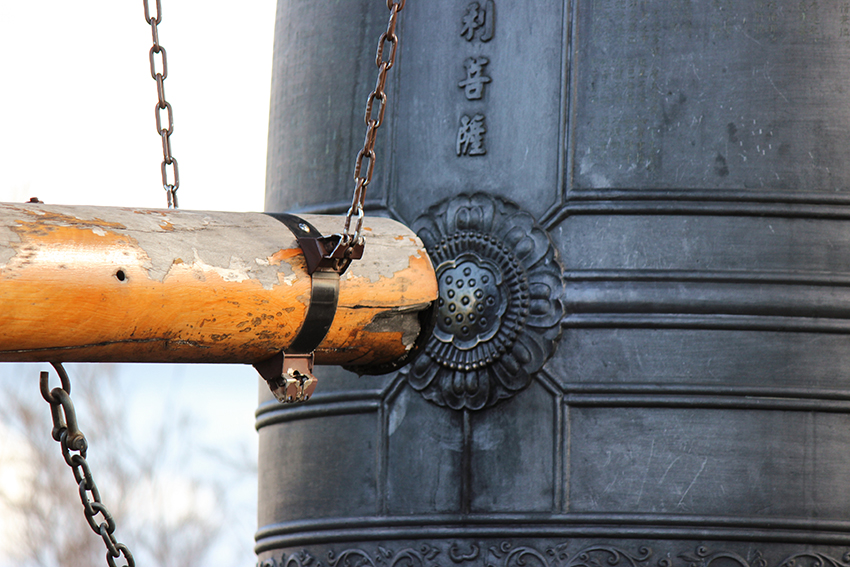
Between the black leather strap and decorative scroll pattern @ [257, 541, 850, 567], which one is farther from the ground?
the black leather strap

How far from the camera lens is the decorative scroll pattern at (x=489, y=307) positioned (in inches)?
133

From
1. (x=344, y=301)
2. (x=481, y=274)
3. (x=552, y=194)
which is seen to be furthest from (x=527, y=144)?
(x=344, y=301)

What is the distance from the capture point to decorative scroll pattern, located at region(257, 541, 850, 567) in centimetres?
318

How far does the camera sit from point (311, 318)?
256cm

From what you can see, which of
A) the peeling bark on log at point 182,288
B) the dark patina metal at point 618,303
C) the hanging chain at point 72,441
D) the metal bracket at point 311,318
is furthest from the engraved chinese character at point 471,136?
the hanging chain at point 72,441

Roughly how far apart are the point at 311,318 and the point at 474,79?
1.27 m

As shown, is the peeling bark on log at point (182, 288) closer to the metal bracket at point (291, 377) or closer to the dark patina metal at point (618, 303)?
the metal bracket at point (291, 377)

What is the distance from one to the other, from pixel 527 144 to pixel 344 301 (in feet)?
3.52

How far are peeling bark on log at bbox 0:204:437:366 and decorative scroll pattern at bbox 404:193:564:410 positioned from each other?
0.70m

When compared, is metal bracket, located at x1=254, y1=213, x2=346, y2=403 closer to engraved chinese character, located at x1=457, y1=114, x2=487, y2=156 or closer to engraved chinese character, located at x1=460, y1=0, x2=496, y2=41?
engraved chinese character, located at x1=457, y1=114, x2=487, y2=156

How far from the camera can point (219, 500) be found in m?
10.8

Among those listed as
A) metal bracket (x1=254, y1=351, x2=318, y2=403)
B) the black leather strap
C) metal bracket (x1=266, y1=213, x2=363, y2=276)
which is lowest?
metal bracket (x1=254, y1=351, x2=318, y2=403)

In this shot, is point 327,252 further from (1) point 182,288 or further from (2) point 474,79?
(2) point 474,79

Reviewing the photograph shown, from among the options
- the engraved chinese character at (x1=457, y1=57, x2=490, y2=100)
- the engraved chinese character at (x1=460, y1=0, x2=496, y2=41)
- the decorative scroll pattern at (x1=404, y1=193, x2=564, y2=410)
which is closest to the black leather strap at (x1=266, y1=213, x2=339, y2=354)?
the decorative scroll pattern at (x1=404, y1=193, x2=564, y2=410)
